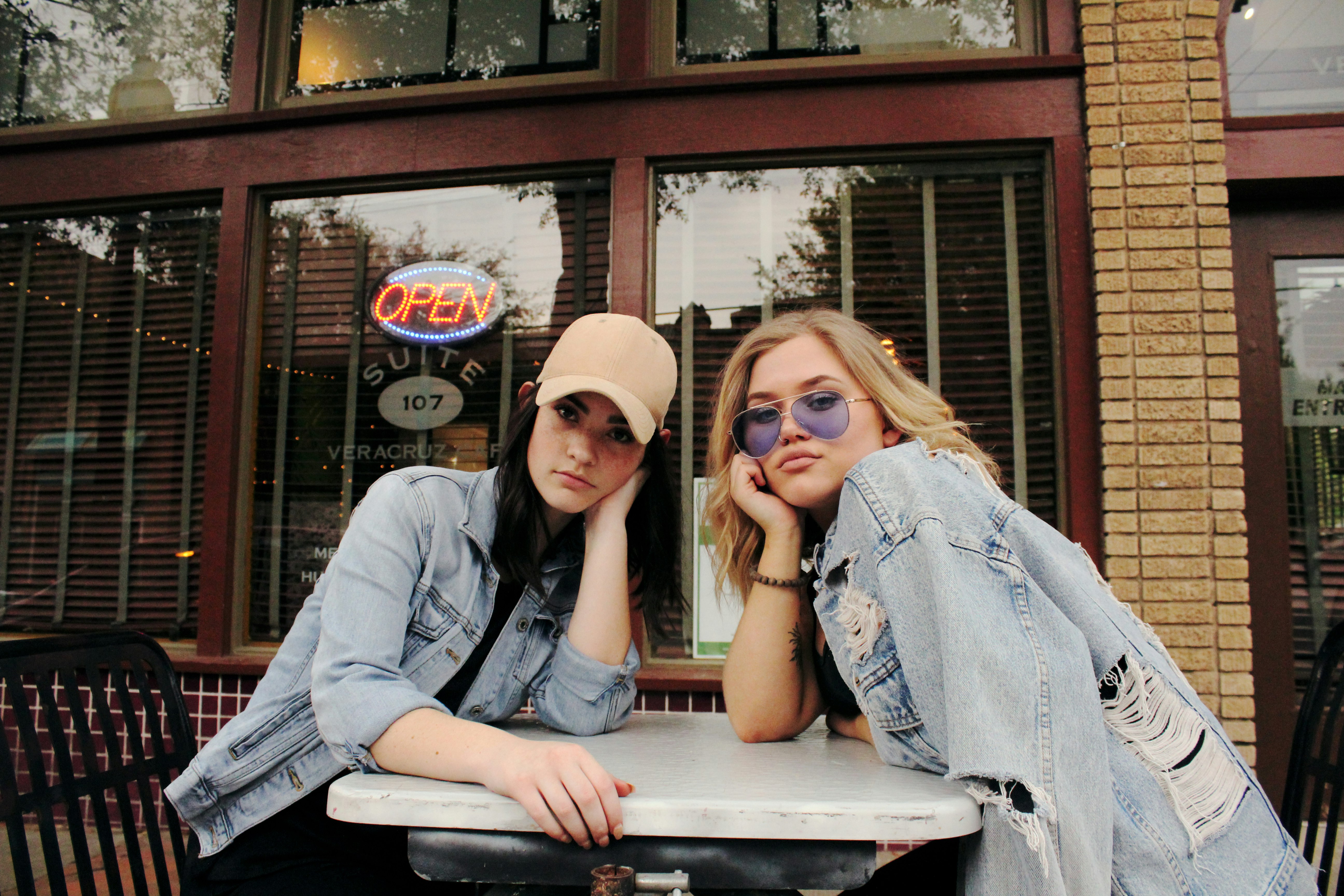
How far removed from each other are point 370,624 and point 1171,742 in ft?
4.37

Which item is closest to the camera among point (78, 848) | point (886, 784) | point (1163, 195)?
point (886, 784)

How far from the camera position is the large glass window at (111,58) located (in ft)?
14.0

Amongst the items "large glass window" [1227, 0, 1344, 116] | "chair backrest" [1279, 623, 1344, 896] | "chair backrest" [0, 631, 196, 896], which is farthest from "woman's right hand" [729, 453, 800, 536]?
"large glass window" [1227, 0, 1344, 116]

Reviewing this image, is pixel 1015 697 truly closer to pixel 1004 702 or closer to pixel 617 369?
pixel 1004 702

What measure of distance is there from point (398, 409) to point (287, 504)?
741 millimetres

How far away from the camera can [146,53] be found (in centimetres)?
437

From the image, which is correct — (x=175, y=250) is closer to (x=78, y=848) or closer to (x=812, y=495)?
(x=78, y=848)

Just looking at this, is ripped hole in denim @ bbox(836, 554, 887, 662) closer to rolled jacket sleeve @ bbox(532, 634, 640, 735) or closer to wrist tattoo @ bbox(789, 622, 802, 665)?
wrist tattoo @ bbox(789, 622, 802, 665)

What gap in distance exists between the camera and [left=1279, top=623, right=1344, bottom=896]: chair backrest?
158cm

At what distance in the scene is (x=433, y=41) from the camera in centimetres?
413

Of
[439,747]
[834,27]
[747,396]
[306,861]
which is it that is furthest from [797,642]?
[834,27]

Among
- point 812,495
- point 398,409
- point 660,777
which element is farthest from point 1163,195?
point 398,409

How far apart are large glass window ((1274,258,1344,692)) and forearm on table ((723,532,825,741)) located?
2971 mm

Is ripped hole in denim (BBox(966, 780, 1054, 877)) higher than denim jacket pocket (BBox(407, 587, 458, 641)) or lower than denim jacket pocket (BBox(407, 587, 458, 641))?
lower
